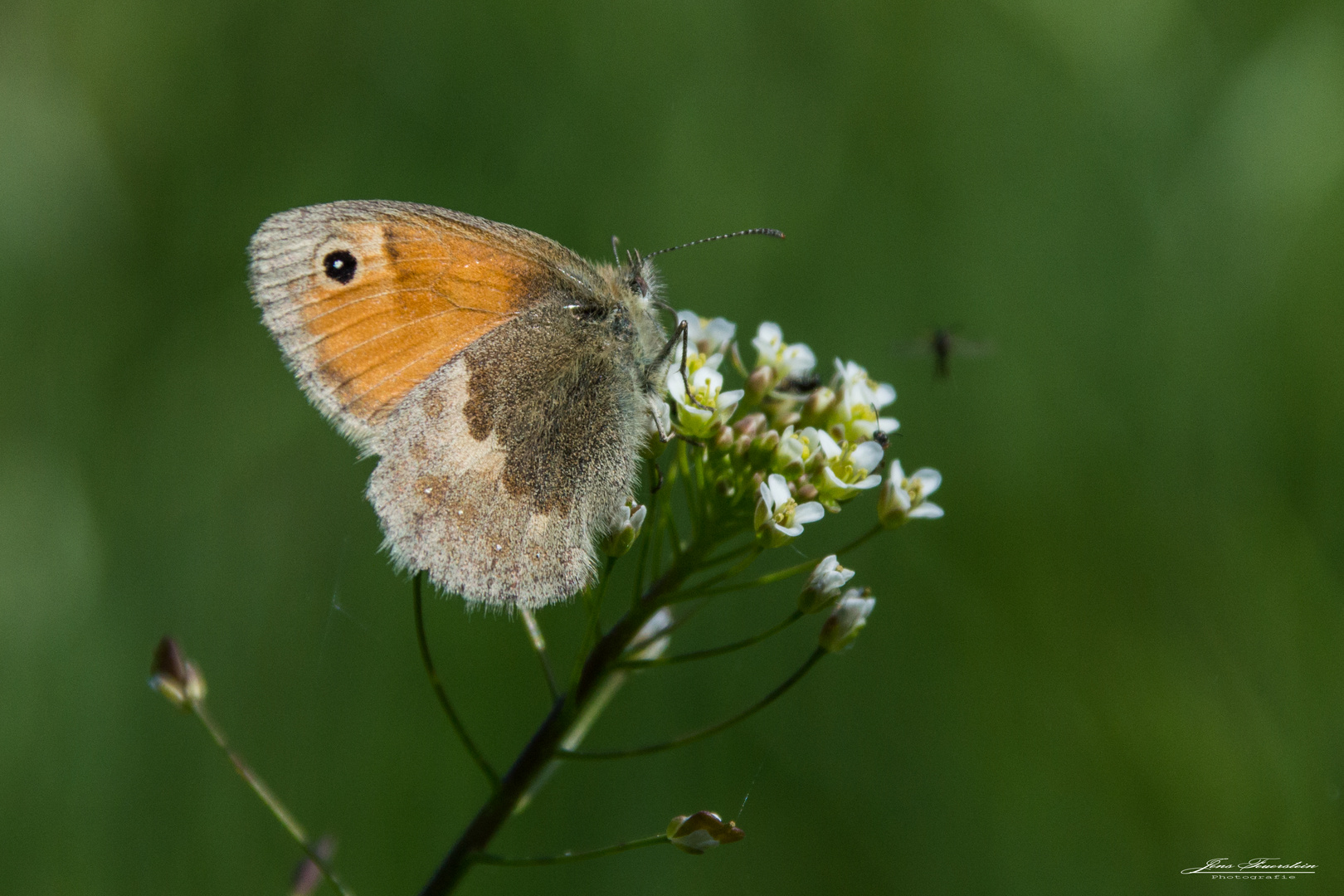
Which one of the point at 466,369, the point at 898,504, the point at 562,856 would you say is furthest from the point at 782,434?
the point at 562,856

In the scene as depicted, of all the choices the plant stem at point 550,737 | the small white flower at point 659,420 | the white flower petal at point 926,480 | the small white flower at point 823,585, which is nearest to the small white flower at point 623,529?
the plant stem at point 550,737

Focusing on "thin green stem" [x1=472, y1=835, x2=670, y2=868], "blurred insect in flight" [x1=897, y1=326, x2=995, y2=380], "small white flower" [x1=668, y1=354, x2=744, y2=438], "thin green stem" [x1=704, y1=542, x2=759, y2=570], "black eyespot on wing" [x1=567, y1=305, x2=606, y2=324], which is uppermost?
"black eyespot on wing" [x1=567, y1=305, x2=606, y2=324]

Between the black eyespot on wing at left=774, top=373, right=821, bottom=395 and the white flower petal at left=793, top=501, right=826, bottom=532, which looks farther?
the black eyespot on wing at left=774, top=373, right=821, bottom=395

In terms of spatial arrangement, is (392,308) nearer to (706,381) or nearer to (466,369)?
(466,369)

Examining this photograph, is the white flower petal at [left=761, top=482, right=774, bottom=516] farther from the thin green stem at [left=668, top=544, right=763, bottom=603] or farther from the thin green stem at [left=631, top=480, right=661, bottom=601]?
the thin green stem at [left=631, top=480, right=661, bottom=601]

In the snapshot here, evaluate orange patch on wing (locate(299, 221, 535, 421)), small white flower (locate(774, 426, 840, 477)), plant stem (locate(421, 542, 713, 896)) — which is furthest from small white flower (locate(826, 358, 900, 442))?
orange patch on wing (locate(299, 221, 535, 421))

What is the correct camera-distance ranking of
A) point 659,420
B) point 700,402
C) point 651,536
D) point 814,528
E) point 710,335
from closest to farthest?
point 651,536 → point 659,420 → point 700,402 → point 710,335 → point 814,528
